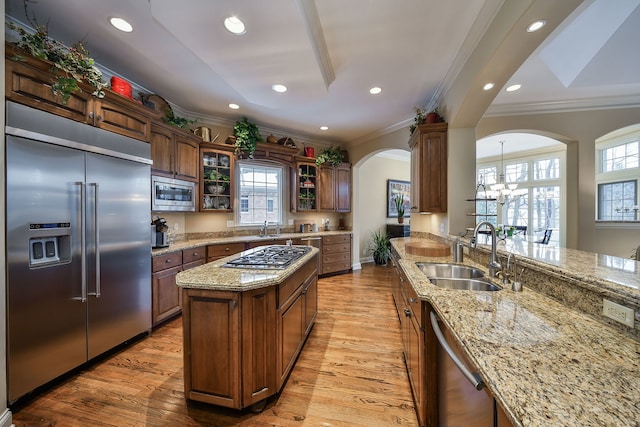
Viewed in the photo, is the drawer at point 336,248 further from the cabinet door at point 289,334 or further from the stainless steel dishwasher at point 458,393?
the stainless steel dishwasher at point 458,393

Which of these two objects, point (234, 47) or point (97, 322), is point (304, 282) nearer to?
point (97, 322)

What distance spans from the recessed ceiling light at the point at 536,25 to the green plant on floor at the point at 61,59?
3.38 metres

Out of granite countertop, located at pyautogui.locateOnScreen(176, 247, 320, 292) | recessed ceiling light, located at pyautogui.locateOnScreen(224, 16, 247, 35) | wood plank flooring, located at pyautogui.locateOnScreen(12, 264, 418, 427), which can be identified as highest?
recessed ceiling light, located at pyautogui.locateOnScreen(224, 16, 247, 35)

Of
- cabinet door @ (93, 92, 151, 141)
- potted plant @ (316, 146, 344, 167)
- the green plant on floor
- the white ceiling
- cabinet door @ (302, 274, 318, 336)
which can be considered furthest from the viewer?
potted plant @ (316, 146, 344, 167)

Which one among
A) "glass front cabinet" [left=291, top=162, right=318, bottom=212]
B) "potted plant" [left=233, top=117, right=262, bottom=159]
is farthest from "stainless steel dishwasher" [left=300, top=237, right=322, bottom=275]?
"potted plant" [left=233, top=117, right=262, bottom=159]

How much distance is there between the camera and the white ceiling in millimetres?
1899

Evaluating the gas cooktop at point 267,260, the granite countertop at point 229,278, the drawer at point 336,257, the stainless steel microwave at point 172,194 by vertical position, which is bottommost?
the drawer at point 336,257

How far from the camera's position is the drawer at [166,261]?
269 cm

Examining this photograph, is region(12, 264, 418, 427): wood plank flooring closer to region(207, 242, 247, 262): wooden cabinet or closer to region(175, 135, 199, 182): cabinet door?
region(207, 242, 247, 262): wooden cabinet

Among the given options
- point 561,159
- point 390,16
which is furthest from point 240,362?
point 561,159

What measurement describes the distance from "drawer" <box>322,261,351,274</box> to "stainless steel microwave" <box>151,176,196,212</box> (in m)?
2.67

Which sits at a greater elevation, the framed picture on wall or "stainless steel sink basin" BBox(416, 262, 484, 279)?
the framed picture on wall

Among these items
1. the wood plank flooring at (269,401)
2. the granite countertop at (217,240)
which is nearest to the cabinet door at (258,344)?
the wood plank flooring at (269,401)

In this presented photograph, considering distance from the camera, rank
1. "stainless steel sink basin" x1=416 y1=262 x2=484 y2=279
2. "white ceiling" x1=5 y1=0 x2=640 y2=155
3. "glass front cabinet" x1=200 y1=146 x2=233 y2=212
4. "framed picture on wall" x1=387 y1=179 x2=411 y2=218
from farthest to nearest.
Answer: "framed picture on wall" x1=387 y1=179 x2=411 y2=218
"glass front cabinet" x1=200 y1=146 x2=233 y2=212
"stainless steel sink basin" x1=416 y1=262 x2=484 y2=279
"white ceiling" x1=5 y1=0 x2=640 y2=155
